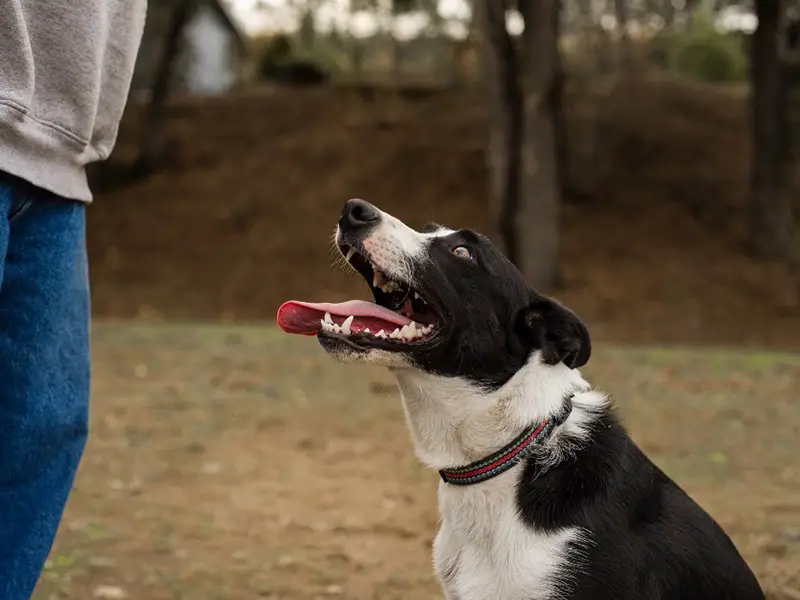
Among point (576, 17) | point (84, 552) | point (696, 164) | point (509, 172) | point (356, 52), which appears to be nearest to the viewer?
point (84, 552)

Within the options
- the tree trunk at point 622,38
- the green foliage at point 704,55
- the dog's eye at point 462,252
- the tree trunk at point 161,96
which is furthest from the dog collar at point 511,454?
the green foliage at point 704,55

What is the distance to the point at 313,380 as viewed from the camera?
10.7m

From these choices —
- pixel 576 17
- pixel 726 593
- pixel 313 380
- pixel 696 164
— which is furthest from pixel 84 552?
pixel 576 17

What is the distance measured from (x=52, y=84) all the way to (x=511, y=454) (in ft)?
5.69

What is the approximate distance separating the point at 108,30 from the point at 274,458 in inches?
200

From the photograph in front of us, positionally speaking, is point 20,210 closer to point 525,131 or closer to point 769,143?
point 525,131

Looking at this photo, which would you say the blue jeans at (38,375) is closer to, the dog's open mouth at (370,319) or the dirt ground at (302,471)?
the dog's open mouth at (370,319)

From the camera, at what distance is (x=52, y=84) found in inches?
114

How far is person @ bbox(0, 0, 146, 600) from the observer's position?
2.82m

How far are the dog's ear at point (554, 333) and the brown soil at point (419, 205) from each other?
41.7ft

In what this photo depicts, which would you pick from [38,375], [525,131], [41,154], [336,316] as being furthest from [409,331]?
[525,131]

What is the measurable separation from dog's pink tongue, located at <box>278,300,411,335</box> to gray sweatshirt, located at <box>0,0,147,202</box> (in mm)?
715

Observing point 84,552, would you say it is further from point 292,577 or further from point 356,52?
point 356,52

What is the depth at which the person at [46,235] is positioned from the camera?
2.82 m
